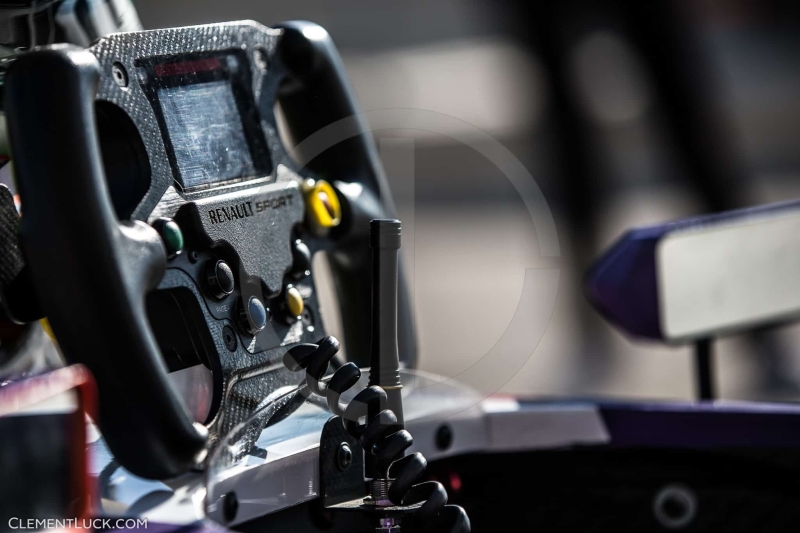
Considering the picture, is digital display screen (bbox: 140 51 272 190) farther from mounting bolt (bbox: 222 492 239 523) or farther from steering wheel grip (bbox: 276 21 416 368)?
mounting bolt (bbox: 222 492 239 523)

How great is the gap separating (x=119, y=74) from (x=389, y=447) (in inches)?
17.3

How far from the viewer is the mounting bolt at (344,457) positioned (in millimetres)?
1065

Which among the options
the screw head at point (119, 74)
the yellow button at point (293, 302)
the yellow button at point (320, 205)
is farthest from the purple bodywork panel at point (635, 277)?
the screw head at point (119, 74)

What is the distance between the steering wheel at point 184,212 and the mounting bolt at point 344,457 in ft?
0.29

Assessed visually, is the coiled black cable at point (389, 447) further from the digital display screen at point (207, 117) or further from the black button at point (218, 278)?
the digital display screen at point (207, 117)

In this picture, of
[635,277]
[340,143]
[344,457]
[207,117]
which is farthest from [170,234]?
[635,277]

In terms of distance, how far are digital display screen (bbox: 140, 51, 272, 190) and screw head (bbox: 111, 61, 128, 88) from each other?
26mm

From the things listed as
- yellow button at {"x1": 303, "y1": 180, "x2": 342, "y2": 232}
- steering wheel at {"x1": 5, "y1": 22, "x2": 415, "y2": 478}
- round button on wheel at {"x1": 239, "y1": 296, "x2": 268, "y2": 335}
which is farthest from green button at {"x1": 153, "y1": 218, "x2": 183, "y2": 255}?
yellow button at {"x1": 303, "y1": 180, "x2": 342, "y2": 232}

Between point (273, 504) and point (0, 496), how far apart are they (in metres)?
0.40

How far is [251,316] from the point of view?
1160 millimetres

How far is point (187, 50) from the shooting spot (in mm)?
1187

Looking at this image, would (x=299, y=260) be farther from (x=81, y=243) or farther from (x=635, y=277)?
(x=635, y=277)

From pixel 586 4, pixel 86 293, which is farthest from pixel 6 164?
pixel 586 4

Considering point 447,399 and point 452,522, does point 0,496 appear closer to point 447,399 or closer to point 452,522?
point 452,522
